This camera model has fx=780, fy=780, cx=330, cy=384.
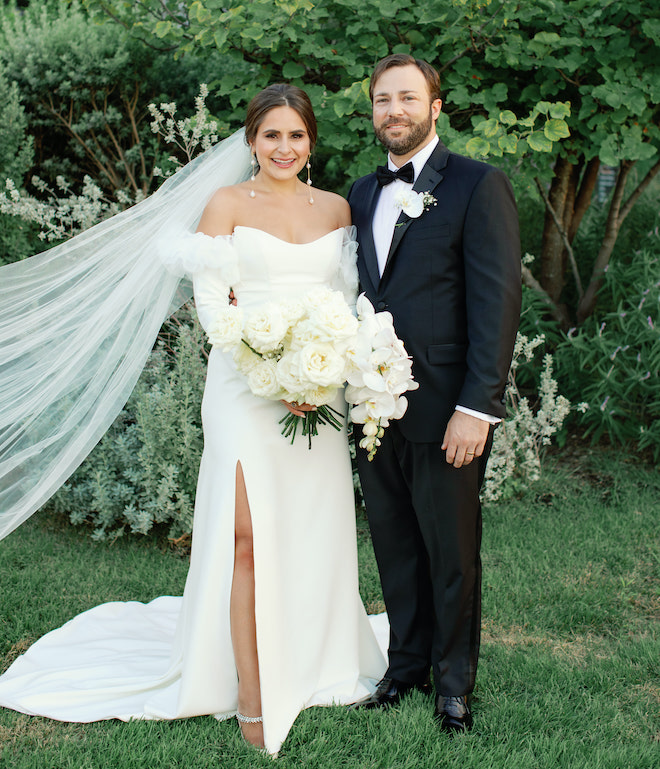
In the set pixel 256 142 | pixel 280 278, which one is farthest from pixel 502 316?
pixel 256 142

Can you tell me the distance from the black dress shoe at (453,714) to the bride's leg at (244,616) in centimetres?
69

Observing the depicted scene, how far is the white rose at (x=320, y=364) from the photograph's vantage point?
2553 mm

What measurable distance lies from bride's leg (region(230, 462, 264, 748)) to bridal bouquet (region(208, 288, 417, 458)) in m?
0.50

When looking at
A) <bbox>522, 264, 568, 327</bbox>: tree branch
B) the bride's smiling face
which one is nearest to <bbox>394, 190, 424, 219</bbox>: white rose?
the bride's smiling face

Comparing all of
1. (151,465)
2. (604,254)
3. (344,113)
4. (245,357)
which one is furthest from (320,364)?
(604,254)

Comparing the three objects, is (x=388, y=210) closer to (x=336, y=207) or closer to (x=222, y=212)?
(x=336, y=207)

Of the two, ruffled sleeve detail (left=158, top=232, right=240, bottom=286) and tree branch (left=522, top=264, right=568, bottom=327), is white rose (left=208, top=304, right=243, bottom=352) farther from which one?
tree branch (left=522, top=264, right=568, bottom=327)

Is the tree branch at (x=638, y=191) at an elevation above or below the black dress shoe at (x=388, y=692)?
above

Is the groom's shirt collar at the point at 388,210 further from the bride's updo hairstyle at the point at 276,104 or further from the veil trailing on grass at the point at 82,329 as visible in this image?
the veil trailing on grass at the point at 82,329

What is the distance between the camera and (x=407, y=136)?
2912 mm

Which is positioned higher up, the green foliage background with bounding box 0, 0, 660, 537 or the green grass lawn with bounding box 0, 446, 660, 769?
the green foliage background with bounding box 0, 0, 660, 537

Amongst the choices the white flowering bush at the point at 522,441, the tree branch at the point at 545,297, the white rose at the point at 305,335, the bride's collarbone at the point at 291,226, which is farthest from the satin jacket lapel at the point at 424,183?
the tree branch at the point at 545,297

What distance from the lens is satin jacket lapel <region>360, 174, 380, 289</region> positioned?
9.76ft

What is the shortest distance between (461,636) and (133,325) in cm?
187
